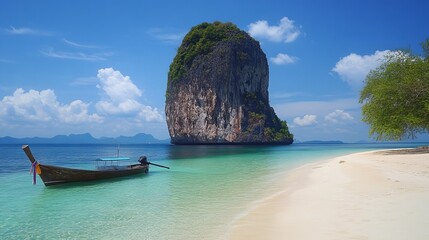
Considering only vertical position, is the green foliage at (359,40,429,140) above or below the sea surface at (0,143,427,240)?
above

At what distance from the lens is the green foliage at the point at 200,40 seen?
101438 mm

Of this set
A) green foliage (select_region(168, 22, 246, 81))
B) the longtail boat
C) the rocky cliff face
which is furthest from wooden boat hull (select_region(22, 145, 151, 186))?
green foliage (select_region(168, 22, 246, 81))

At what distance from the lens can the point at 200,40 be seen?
337ft

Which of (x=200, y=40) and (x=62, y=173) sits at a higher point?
(x=200, y=40)

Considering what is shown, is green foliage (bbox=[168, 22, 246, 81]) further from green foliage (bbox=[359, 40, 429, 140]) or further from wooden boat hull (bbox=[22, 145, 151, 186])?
wooden boat hull (bbox=[22, 145, 151, 186])

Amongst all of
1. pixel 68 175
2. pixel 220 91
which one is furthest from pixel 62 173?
pixel 220 91

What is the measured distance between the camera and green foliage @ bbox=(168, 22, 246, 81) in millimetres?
101438

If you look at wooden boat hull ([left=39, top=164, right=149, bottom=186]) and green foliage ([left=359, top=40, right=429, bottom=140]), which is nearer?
wooden boat hull ([left=39, top=164, right=149, bottom=186])

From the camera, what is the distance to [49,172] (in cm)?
1562

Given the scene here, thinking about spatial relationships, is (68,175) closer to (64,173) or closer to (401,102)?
(64,173)

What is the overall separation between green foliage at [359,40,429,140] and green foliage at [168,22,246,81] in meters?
77.7

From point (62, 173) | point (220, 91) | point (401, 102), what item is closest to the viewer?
point (62, 173)

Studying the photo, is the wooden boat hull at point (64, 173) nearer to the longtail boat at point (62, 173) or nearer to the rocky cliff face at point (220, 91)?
the longtail boat at point (62, 173)

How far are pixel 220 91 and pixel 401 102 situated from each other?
71.7 meters
